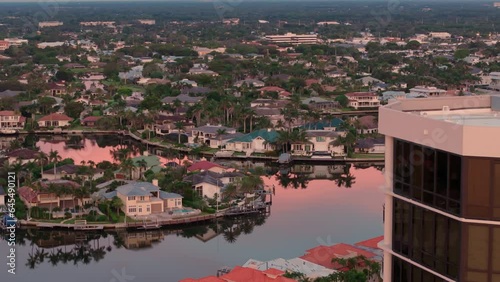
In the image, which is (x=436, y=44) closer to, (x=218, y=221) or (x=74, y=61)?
(x=74, y=61)

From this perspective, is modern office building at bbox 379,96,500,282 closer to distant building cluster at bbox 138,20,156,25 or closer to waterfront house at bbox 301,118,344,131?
waterfront house at bbox 301,118,344,131

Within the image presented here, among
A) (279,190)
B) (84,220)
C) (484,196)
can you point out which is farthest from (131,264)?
(484,196)

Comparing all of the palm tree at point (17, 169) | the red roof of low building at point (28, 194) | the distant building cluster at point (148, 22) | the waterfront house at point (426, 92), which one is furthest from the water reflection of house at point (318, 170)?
the distant building cluster at point (148, 22)

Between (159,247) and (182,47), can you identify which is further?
(182,47)

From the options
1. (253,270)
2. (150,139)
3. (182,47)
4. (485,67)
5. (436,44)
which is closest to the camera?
(253,270)

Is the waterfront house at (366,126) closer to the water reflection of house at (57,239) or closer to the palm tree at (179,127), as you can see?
the palm tree at (179,127)

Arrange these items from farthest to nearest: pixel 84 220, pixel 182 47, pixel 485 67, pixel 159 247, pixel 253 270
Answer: pixel 182 47, pixel 485 67, pixel 84 220, pixel 159 247, pixel 253 270
